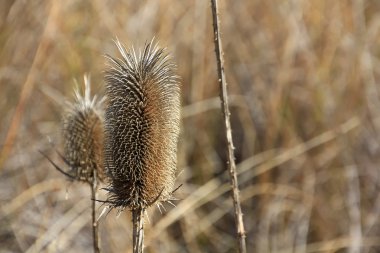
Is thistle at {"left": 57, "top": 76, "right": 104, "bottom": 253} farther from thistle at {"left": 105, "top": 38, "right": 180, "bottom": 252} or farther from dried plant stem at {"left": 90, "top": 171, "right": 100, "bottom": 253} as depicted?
thistle at {"left": 105, "top": 38, "right": 180, "bottom": 252}

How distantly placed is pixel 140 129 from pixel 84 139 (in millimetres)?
411

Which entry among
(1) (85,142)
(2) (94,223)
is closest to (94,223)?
(2) (94,223)

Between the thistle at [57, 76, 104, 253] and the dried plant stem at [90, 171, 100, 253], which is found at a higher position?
the thistle at [57, 76, 104, 253]

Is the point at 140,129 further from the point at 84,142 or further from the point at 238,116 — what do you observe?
the point at 238,116

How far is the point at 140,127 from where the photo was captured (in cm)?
161

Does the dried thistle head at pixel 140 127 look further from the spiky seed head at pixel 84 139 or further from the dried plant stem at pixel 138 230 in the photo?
the spiky seed head at pixel 84 139

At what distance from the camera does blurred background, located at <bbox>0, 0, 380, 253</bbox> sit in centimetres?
399

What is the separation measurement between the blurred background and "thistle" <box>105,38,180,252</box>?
2.20 metres

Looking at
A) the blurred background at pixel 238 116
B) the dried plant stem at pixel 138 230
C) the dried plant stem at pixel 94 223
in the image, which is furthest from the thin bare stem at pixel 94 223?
the blurred background at pixel 238 116

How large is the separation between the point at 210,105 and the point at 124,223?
0.93 metres

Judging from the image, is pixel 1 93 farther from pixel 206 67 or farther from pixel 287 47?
pixel 287 47

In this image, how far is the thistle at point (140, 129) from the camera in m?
1.59

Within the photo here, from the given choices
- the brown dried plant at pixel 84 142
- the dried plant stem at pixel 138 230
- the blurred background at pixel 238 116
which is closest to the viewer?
the dried plant stem at pixel 138 230

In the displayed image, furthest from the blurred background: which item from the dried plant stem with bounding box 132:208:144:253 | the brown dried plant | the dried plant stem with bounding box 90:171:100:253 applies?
the dried plant stem with bounding box 132:208:144:253
